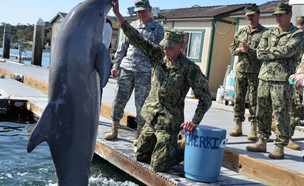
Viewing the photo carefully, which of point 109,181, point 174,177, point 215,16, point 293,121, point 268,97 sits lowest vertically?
point 109,181

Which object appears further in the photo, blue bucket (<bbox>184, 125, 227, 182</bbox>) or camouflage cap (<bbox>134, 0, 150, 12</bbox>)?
camouflage cap (<bbox>134, 0, 150, 12</bbox>)

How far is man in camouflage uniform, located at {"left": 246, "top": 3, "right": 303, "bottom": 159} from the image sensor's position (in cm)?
534

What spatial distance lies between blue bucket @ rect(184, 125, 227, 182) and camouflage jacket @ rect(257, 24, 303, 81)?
1316 millimetres

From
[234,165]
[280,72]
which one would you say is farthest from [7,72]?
[280,72]

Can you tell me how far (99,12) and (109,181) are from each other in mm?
3423

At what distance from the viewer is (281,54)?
534cm

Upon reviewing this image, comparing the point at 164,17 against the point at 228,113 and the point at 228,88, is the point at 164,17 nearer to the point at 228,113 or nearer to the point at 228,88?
the point at 228,88

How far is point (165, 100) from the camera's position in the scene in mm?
4945

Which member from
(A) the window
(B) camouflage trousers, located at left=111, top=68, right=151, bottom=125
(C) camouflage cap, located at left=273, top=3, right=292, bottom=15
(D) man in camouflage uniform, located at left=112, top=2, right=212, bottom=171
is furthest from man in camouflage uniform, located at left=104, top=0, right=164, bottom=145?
(A) the window

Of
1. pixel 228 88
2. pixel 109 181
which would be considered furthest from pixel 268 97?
pixel 228 88

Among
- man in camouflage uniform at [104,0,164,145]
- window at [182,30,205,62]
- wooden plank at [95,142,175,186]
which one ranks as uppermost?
window at [182,30,205,62]

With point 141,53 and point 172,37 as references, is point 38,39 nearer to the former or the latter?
point 141,53

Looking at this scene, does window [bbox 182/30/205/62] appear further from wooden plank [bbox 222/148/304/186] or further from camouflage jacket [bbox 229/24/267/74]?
wooden plank [bbox 222/148/304/186]

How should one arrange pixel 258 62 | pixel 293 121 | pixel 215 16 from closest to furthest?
pixel 258 62 → pixel 293 121 → pixel 215 16
